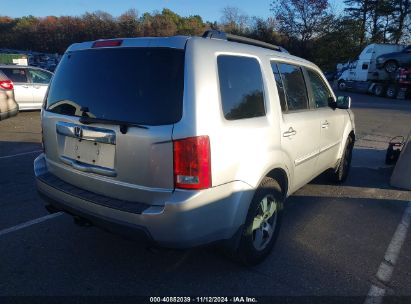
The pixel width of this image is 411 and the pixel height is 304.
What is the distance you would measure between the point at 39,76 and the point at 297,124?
39.2 ft

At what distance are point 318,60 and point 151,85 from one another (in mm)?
56206

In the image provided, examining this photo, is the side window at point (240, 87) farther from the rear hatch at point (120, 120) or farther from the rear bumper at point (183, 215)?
the rear bumper at point (183, 215)

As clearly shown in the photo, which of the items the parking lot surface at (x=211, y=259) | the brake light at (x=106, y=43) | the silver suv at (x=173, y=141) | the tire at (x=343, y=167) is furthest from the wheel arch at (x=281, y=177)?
the tire at (x=343, y=167)

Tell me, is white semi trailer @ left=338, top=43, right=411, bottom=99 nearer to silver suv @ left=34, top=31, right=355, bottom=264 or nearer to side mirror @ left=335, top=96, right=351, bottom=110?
side mirror @ left=335, top=96, right=351, bottom=110

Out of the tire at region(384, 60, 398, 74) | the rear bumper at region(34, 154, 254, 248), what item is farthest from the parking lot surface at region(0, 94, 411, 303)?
the tire at region(384, 60, 398, 74)

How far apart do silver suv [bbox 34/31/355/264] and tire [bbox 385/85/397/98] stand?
86.2 feet

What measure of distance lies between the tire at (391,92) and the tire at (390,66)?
1.51 meters

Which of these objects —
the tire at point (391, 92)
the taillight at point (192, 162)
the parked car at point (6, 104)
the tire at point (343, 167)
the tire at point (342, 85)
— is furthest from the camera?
the tire at point (342, 85)

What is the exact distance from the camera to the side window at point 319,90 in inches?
178

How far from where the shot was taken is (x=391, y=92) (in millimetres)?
26781

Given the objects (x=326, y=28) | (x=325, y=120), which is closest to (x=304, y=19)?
(x=326, y=28)

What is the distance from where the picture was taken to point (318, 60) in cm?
5481

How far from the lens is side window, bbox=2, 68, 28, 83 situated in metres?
12.6

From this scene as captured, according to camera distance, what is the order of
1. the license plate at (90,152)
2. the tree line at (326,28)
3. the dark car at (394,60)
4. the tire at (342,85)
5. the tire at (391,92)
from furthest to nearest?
the tree line at (326,28), the tire at (342,85), the dark car at (394,60), the tire at (391,92), the license plate at (90,152)
